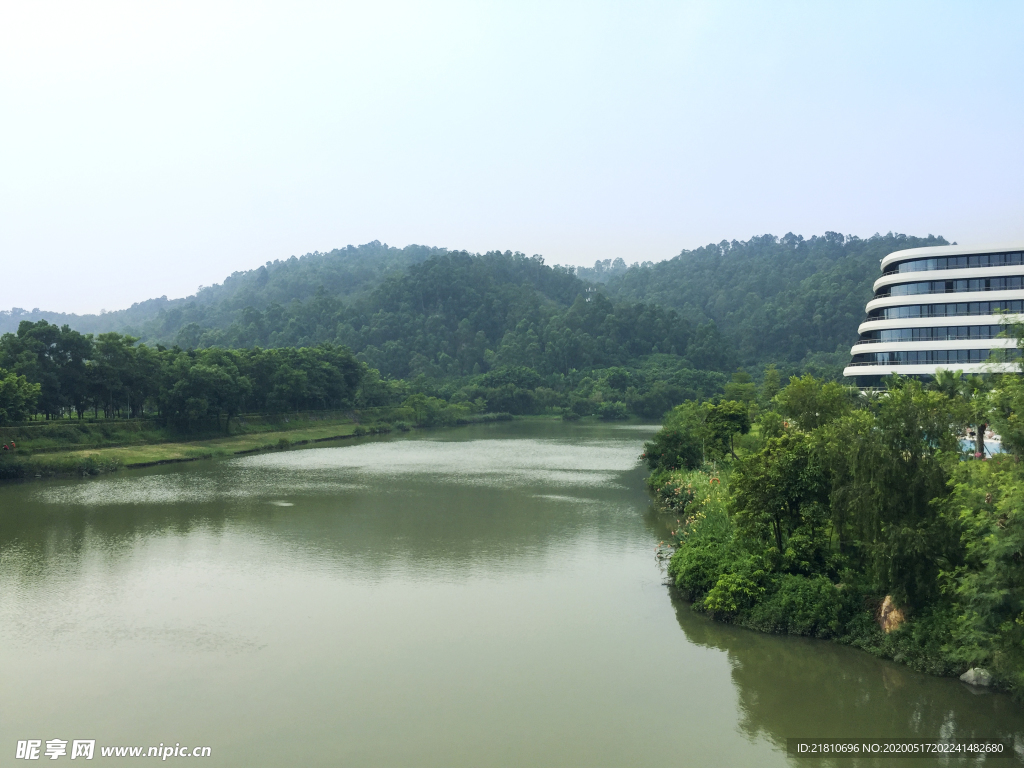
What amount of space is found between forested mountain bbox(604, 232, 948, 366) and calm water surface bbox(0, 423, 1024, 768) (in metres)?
104

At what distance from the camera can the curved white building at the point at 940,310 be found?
3903cm

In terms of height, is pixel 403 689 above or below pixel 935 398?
below

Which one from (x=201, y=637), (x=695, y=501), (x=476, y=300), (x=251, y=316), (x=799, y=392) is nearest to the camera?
(x=201, y=637)

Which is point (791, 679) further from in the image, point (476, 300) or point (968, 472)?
point (476, 300)

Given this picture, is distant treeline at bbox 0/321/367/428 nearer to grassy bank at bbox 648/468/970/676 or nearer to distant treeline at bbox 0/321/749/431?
distant treeline at bbox 0/321/749/431

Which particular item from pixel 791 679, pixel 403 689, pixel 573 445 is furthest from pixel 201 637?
pixel 573 445

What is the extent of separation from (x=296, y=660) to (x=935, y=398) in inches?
513

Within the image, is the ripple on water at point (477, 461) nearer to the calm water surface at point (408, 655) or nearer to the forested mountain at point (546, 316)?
the calm water surface at point (408, 655)

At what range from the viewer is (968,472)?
504 inches

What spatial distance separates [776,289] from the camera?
525ft

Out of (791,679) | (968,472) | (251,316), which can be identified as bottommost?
(791,679)

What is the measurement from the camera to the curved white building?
128 feet

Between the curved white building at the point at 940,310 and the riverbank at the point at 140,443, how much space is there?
39536 millimetres

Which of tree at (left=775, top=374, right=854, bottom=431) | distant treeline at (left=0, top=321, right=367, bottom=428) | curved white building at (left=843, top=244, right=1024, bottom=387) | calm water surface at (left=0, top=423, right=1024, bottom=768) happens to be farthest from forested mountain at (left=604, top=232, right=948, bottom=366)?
calm water surface at (left=0, top=423, right=1024, bottom=768)
